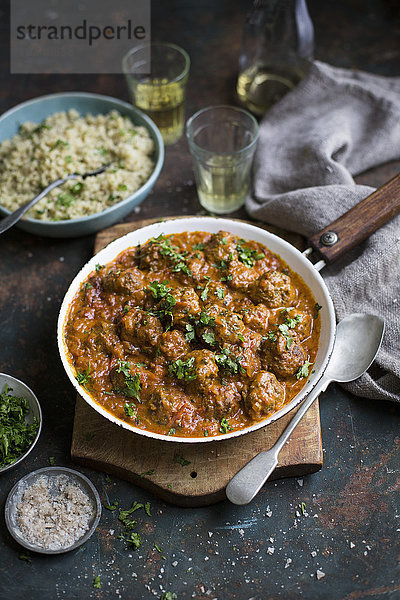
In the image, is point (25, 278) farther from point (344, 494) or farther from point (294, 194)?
point (344, 494)

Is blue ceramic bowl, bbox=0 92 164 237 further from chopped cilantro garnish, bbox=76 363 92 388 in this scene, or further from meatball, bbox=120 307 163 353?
chopped cilantro garnish, bbox=76 363 92 388

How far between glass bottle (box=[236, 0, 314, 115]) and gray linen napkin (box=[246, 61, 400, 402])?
0.23m

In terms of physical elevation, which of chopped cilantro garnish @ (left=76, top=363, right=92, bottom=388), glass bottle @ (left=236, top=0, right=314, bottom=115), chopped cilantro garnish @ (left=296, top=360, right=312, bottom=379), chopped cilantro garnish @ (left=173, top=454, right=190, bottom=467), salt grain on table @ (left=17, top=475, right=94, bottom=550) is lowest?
salt grain on table @ (left=17, top=475, right=94, bottom=550)

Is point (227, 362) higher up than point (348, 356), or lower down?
higher up

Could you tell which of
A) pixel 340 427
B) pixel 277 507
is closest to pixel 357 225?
pixel 340 427

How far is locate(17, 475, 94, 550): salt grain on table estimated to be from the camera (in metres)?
3.60

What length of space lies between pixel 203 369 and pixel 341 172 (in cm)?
228

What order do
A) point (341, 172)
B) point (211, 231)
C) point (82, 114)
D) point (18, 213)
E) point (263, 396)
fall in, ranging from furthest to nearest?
point (82, 114), point (341, 172), point (18, 213), point (211, 231), point (263, 396)

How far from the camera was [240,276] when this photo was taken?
4.16 meters

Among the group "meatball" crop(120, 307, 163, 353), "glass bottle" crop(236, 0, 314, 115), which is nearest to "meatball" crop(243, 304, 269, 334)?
"meatball" crop(120, 307, 163, 353)

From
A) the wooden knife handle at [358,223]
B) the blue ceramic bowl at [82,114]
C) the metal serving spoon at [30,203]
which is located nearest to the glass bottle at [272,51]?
the blue ceramic bowl at [82,114]

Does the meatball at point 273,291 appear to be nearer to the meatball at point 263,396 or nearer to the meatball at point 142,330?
the meatball at point 263,396

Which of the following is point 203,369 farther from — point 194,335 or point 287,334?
point 287,334

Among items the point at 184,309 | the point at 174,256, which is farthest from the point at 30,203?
the point at 184,309
